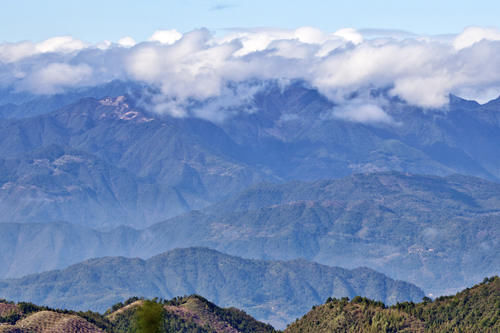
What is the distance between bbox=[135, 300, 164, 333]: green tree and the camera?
292ft

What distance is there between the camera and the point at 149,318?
89.4 meters

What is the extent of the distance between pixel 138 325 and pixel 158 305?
2.31 m

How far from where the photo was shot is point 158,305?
294 feet

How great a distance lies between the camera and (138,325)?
294 feet

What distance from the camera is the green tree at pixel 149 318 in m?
89.1
